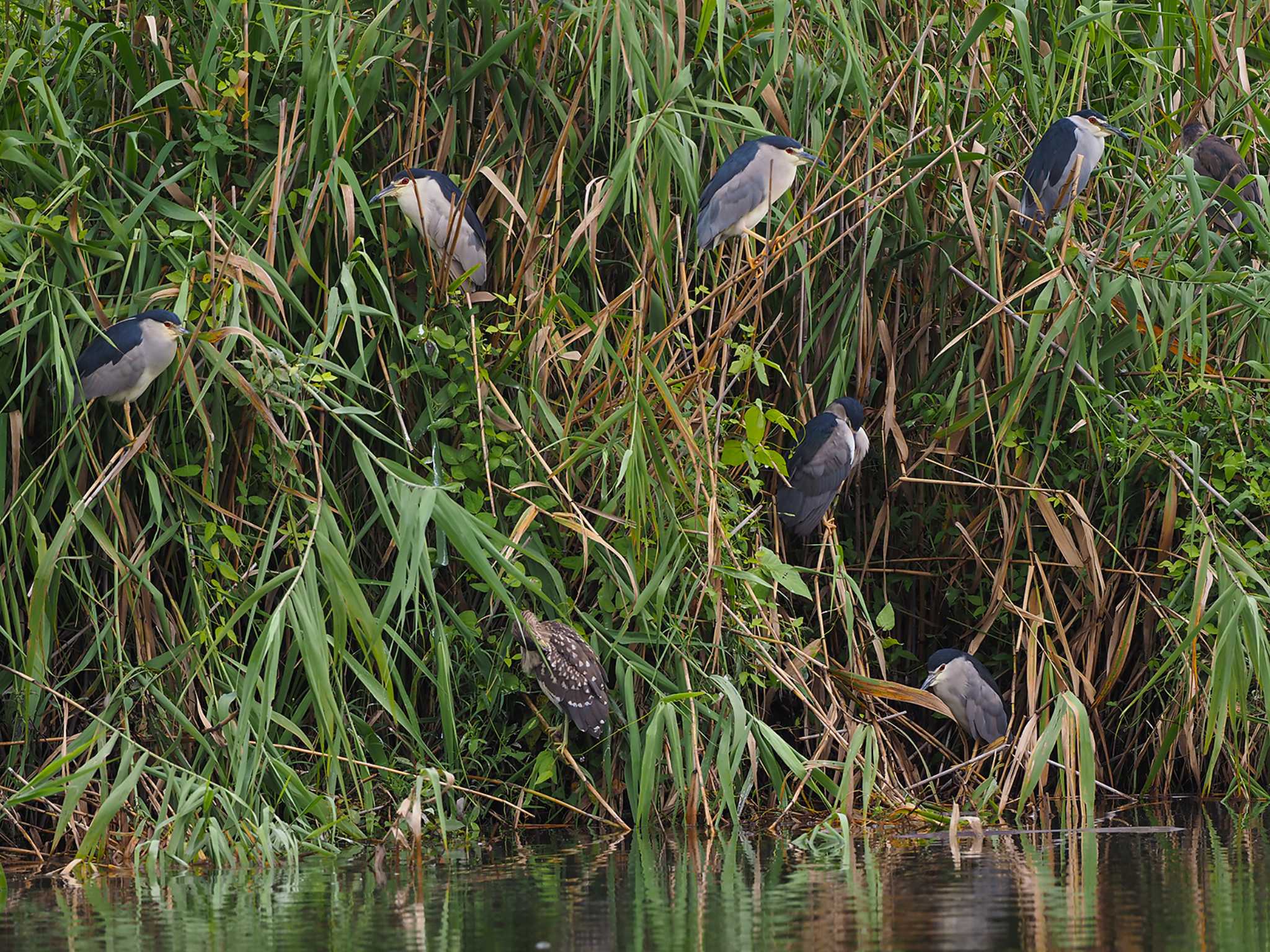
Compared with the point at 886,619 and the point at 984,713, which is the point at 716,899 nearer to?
the point at 984,713

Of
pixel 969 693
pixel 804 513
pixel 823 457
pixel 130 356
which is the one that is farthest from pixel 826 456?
pixel 130 356

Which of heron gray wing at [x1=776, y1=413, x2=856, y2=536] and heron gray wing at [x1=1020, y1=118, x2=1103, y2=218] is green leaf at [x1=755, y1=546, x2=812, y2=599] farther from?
heron gray wing at [x1=1020, y1=118, x2=1103, y2=218]

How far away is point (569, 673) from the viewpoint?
4.74m

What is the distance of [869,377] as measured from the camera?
5.59 m

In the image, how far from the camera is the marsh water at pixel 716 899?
10.5 ft

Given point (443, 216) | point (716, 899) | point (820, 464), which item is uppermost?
point (443, 216)

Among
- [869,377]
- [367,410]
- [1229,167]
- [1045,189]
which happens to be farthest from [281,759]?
[1229,167]

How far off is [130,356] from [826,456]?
1.99m

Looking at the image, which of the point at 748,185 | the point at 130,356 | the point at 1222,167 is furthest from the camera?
the point at 1222,167

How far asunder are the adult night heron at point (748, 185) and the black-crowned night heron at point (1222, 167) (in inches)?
52.3

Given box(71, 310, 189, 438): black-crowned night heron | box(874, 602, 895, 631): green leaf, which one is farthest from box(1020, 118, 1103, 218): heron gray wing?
box(71, 310, 189, 438): black-crowned night heron

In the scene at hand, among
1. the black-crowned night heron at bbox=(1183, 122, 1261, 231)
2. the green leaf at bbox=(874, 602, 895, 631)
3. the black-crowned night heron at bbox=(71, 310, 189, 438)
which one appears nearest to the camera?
the black-crowned night heron at bbox=(71, 310, 189, 438)

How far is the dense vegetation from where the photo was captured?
14.8 ft

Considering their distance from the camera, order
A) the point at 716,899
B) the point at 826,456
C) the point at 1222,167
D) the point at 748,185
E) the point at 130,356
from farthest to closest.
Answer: the point at 1222,167, the point at 826,456, the point at 748,185, the point at 130,356, the point at 716,899
